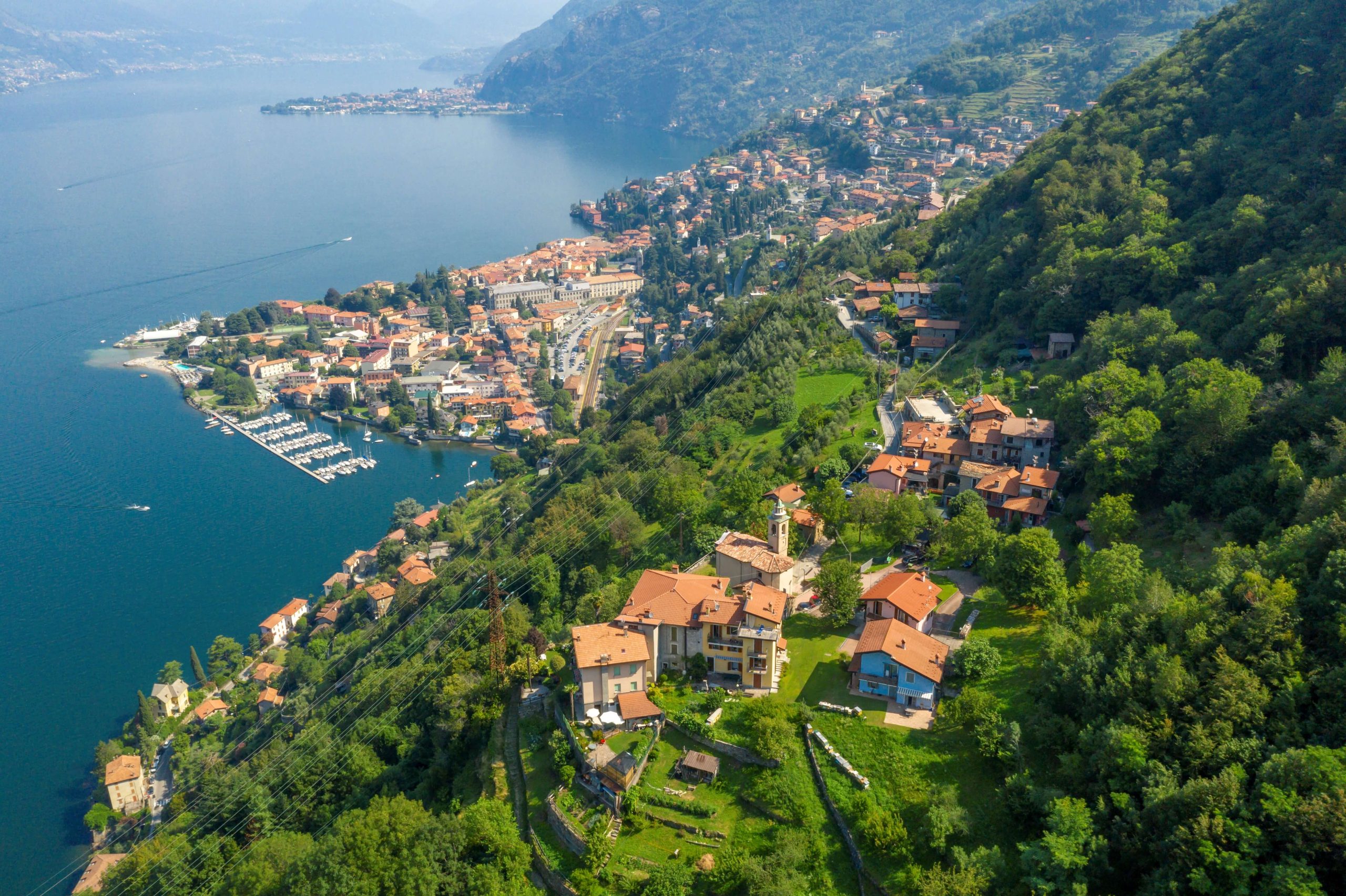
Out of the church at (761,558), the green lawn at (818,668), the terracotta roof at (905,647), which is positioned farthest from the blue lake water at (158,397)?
the terracotta roof at (905,647)

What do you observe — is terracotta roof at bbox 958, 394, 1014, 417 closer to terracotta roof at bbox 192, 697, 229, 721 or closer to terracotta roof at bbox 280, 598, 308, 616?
terracotta roof at bbox 192, 697, 229, 721

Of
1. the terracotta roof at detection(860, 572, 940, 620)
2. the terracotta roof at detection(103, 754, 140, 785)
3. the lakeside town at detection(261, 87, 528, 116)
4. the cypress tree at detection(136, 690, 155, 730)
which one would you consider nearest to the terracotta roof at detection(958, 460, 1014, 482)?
the terracotta roof at detection(860, 572, 940, 620)

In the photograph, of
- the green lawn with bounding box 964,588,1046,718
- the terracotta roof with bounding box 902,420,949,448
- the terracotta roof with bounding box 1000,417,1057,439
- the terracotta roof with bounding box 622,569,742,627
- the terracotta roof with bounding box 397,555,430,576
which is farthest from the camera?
the terracotta roof with bounding box 397,555,430,576

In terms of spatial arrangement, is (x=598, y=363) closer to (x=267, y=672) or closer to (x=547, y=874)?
(x=267, y=672)

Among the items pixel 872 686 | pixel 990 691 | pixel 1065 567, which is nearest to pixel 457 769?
pixel 872 686

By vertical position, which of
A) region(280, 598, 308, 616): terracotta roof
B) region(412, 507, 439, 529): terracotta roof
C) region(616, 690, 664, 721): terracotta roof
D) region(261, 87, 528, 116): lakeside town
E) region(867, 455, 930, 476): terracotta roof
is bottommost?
region(280, 598, 308, 616): terracotta roof

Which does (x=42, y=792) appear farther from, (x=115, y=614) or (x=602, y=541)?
(x=602, y=541)
